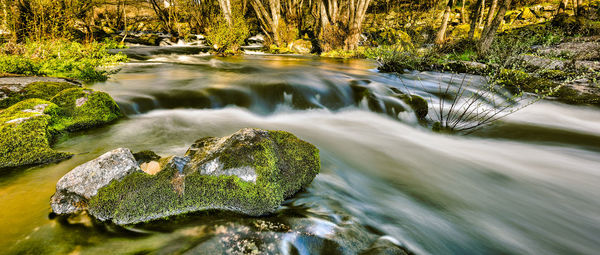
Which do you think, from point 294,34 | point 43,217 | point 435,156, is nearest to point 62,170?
point 43,217

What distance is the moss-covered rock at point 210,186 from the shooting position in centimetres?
186

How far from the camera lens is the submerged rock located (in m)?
1.86

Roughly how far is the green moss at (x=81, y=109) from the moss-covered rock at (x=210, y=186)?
2445 mm

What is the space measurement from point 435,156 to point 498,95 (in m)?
4.79

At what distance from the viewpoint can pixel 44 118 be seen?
119 inches

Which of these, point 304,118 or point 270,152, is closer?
point 270,152

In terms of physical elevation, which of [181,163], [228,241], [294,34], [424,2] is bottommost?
[228,241]

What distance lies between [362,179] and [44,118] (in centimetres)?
411

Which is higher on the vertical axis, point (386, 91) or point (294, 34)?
point (294, 34)

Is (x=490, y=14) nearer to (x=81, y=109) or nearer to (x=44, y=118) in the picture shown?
(x=81, y=109)

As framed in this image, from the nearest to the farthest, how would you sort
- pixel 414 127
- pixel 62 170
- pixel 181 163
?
pixel 181 163, pixel 62 170, pixel 414 127

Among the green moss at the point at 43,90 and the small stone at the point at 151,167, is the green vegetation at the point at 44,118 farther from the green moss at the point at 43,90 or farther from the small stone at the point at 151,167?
the small stone at the point at 151,167

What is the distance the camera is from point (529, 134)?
4941 mm

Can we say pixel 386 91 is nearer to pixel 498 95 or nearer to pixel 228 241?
pixel 498 95
